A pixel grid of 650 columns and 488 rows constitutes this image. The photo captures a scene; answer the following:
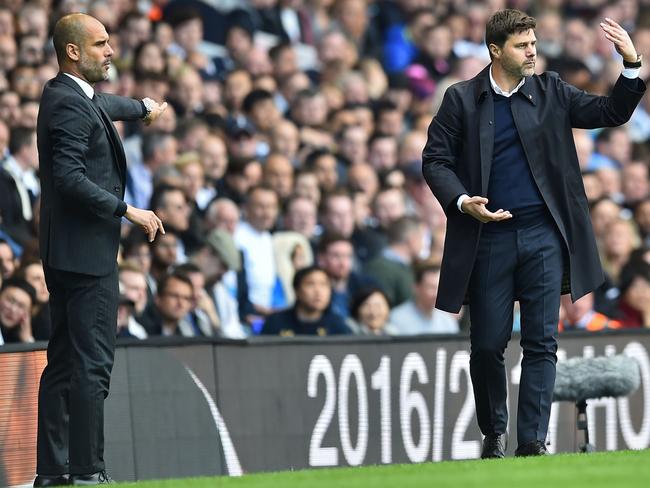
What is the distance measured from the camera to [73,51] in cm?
841

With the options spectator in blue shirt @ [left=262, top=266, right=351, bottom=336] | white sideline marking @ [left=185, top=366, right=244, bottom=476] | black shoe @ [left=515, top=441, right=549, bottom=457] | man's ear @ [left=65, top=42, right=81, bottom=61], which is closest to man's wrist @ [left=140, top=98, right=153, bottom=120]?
man's ear @ [left=65, top=42, right=81, bottom=61]

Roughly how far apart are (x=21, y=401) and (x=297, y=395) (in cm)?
200

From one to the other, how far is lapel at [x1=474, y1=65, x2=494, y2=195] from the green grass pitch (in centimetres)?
153

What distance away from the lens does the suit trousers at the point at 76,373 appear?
8266mm

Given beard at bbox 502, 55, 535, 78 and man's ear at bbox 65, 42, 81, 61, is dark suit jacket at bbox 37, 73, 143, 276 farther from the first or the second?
beard at bbox 502, 55, 535, 78

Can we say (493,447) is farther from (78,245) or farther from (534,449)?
(78,245)

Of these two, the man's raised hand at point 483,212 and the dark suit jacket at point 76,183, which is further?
the man's raised hand at point 483,212

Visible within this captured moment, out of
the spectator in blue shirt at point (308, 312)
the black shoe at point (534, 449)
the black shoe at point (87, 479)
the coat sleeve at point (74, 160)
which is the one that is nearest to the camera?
the coat sleeve at point (74, 160)

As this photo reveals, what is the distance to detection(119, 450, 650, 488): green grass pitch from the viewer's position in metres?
7.05

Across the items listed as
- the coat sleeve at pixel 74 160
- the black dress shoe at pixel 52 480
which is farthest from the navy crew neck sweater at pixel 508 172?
the black dress shoe at pixel 52 480

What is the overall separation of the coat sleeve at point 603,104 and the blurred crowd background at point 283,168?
356 centimetres

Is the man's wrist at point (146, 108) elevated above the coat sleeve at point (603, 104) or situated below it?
above

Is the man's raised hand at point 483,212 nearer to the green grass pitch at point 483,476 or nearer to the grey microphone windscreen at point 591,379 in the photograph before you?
the green grass pitch at point 483,476

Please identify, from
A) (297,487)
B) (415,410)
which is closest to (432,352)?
(415,410)
